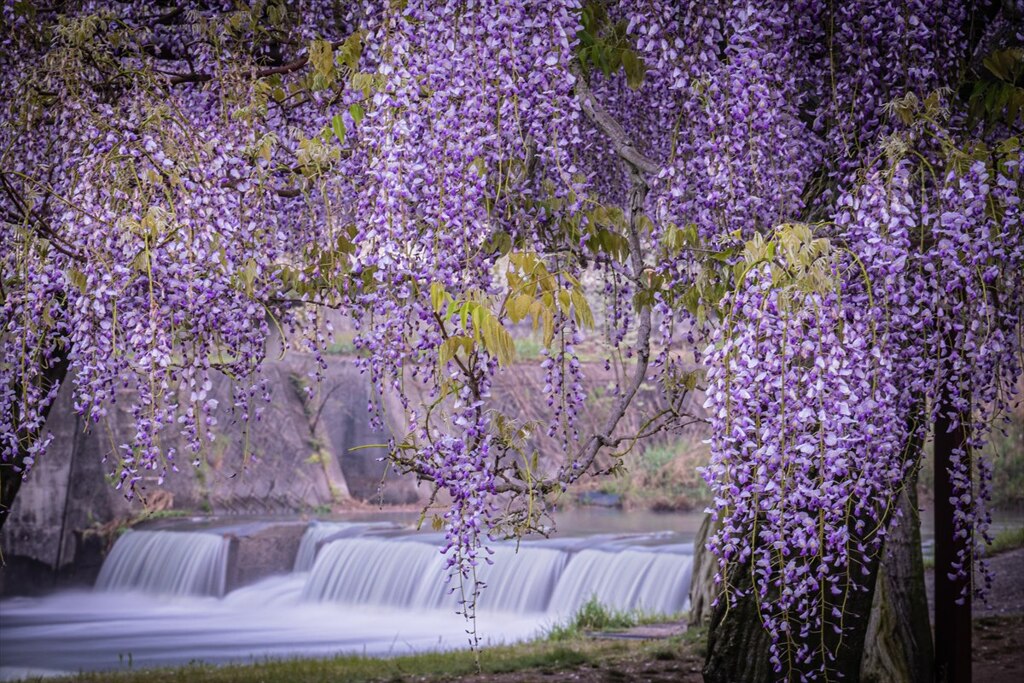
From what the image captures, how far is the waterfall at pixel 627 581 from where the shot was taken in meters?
8.48

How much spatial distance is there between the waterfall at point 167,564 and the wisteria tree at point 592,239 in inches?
246

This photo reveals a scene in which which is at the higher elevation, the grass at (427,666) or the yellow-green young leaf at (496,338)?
the yellow-green young leaf at (496,338)

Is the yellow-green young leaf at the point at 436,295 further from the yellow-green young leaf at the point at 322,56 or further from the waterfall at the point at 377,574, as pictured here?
Result: the waterfall at the point at 377,574

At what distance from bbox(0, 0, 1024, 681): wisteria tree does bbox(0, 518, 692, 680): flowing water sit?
4.64m

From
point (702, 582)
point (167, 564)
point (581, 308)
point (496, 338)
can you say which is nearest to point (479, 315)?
point (496, 338)

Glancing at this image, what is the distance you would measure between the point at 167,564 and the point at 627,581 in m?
4.29

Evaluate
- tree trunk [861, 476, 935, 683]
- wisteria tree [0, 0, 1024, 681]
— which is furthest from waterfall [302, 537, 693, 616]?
wisteria tree [0, 0, 1024, 681]

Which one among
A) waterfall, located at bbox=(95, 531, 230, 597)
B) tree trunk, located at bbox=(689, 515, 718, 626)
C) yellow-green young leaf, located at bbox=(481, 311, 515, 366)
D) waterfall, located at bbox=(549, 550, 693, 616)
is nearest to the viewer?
yellow-green young leaf, located at bbox=(481, 311, 515, 366)

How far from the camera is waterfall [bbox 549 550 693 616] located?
27.8 feet

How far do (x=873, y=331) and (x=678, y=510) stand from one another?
28.2 feet

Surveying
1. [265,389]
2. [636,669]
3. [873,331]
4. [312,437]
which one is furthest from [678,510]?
[873,331]

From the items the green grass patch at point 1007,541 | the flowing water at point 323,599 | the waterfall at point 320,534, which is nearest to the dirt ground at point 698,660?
the green grass patch at point 1007,541

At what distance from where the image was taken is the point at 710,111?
353 centimetres

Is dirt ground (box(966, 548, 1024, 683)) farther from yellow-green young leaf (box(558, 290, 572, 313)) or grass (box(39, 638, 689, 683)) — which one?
yellow-green young leaf (box(558, 290, 572, 313))
